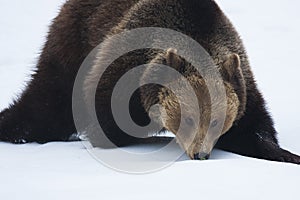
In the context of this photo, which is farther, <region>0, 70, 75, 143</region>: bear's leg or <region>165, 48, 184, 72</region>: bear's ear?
<region>0, 70, 75, 143</region>: bear's leg

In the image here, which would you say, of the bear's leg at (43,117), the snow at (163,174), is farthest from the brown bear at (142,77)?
the snow at (163,174)

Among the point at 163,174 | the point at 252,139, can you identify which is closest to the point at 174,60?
the point at 252,139

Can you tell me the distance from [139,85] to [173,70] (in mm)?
389

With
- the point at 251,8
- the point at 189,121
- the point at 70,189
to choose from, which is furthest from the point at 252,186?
the point at 251,8

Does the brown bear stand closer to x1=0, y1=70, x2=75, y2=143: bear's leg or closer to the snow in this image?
x1=0, y1=70, x2=75, y2=143: bear's leg

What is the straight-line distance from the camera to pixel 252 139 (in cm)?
657

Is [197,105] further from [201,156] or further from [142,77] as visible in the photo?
[142,77]

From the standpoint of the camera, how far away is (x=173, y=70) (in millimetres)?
6094

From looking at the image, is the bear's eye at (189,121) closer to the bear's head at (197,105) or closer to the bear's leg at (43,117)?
the bear's head at (197,105)

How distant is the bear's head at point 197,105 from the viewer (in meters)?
5.92

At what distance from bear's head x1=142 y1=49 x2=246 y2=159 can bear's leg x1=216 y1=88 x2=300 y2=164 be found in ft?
1.03

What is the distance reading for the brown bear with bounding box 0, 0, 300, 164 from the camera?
610 centimetres

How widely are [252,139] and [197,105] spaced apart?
882 millimetres

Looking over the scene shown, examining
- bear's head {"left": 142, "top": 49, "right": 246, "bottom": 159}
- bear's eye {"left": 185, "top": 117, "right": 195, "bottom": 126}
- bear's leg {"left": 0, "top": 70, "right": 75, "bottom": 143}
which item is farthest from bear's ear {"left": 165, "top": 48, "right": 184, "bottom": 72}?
bear's leg {"left": 0, "top": 70, "right": 75, "bottom": 143}
